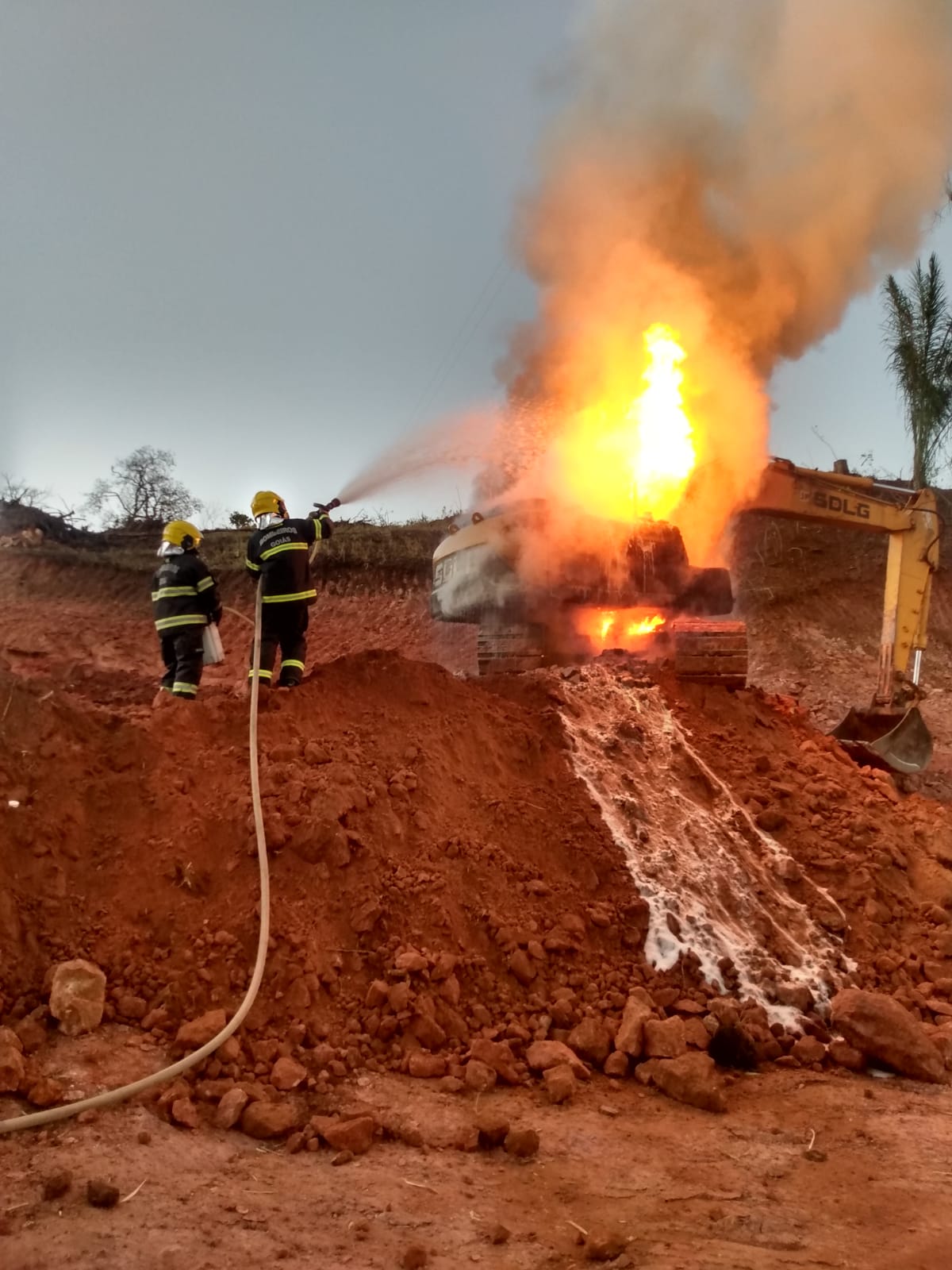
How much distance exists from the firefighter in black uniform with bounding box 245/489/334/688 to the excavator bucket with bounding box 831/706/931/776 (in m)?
5.60

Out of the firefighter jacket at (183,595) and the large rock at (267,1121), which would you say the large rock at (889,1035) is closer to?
the large rock at (267,1121)

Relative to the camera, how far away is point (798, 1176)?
3.85 meters

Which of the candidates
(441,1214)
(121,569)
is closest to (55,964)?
(441,1214)

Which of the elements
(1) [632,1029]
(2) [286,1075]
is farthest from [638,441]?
(2) [286,1075]

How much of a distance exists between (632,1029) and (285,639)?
4.22 meters

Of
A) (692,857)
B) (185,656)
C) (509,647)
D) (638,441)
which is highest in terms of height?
(638,441)

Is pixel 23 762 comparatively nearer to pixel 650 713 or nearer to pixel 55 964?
pixel 55 964

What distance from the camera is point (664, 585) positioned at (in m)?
9.48

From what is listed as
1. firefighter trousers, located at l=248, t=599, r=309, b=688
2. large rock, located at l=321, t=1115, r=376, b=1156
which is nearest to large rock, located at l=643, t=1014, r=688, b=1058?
large rock, located at l=321, t=1115, r=376, b=1156

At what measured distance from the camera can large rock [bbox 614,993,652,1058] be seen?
480cm

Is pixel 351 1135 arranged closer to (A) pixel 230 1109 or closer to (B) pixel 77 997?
(A) pixel 230 1109

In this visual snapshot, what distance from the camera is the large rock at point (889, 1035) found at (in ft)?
16.3

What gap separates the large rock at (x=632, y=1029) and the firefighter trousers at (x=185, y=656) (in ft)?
14.7

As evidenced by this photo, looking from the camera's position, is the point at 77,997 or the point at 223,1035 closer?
the point at 223,1035
